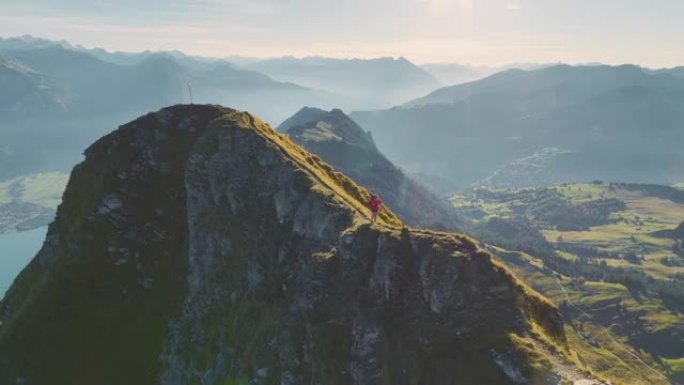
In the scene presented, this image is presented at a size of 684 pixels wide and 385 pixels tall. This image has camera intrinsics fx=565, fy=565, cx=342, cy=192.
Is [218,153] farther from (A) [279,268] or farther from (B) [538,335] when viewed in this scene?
(B) [538,335]

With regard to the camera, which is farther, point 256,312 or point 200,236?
point 200,236

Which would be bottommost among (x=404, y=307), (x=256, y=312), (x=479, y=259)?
(x=256, y=312)

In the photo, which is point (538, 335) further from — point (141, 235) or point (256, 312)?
point (141, 235)

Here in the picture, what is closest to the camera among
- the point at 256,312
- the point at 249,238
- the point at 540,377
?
the point at 540,377

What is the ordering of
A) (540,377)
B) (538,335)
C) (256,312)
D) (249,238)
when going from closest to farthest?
1. (540,377)
2. (538,335)
3. (256,312)
4. (249,238)

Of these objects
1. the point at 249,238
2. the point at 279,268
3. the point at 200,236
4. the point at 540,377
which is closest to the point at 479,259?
the point at 540,377

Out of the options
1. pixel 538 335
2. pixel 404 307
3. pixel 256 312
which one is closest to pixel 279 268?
pixel 256 312

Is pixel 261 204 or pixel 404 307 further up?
pixel 261 204
